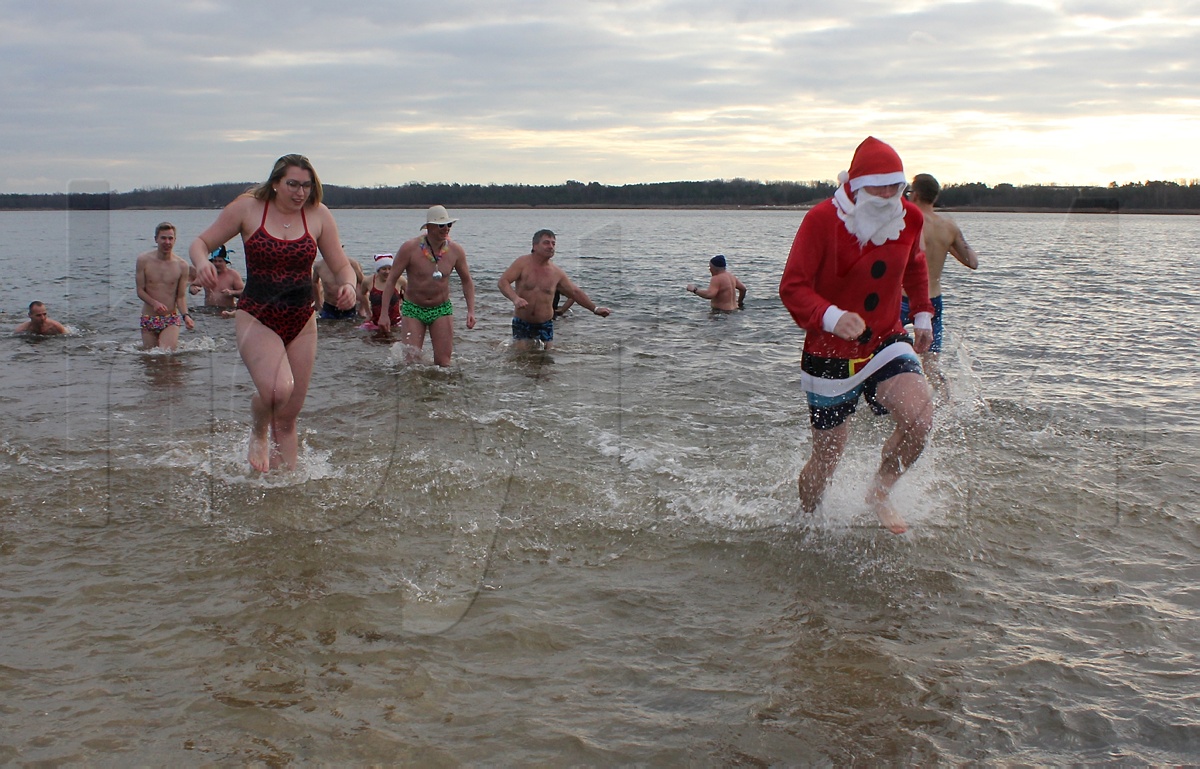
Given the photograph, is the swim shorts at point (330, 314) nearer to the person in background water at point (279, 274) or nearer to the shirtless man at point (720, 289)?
the shirtless man at point (720, 289)

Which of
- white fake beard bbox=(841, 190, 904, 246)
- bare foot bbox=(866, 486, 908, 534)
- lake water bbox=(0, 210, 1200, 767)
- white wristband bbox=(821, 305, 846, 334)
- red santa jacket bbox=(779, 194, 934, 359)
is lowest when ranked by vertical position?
lake water bbox=(0, 210, 1200, 767)

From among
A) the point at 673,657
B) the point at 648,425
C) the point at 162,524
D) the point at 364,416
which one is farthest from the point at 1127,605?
the point at 364,416

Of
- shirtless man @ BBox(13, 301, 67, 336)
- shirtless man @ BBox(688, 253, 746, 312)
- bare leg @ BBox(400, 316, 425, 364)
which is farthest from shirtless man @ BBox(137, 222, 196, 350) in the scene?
shirtless man @ BBox(688, 253, 746, 312)

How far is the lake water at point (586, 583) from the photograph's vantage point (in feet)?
10.1

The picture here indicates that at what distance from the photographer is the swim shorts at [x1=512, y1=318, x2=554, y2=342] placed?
11.1m

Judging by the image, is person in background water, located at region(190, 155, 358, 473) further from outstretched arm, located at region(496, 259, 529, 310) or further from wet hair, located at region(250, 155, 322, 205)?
outstretched arm, located at region(496, 259, 529, 310)

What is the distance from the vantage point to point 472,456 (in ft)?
21.1

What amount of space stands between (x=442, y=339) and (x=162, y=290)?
380 cm

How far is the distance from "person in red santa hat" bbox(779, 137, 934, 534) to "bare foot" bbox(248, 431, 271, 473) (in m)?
3.48

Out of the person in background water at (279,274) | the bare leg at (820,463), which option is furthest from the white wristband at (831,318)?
the person in background water at (279,274)

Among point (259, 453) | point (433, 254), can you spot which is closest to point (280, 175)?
point (259, 453)

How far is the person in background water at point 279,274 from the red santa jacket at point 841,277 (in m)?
2.44

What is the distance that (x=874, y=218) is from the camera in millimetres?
4160

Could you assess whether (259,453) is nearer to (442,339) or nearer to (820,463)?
(820,463)
